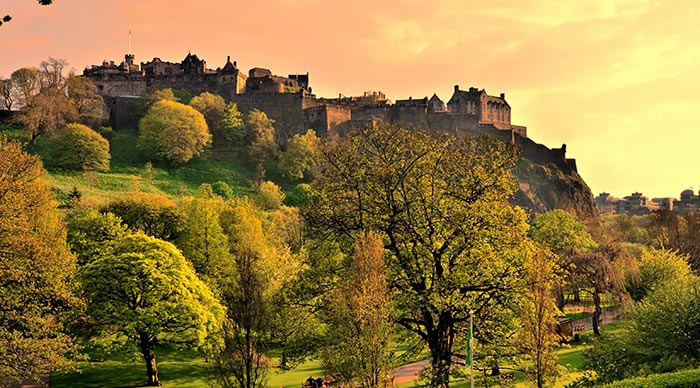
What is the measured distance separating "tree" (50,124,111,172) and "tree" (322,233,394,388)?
80.3m

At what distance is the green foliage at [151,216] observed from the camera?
54.6m

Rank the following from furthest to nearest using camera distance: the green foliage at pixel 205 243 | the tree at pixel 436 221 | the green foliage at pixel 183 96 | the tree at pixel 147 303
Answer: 1. the green foliage at pixel 183 96
2. the green foliage at pixel 205 243
3. the tree at pixel 147 303
4. the tree at pixel 436 221

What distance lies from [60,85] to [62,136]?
1678 centimetres

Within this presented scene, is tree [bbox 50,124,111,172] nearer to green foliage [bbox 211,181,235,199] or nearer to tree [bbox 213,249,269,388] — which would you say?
green foliage [bbox 211,181,235,199]

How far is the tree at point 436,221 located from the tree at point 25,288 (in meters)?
13.1

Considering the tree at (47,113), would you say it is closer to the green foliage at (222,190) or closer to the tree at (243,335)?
the green foliage at (222,190)

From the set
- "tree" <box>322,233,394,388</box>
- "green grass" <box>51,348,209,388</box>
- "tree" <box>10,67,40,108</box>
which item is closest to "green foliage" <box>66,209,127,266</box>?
"green grass" <box>51,348,209,388</box>

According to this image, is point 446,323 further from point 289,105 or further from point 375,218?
point 289,105

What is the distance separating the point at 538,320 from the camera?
22.6m

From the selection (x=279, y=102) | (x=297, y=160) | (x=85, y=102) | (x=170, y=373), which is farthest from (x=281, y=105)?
(x=170, y=373)

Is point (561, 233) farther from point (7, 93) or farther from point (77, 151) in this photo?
point (7, 93)

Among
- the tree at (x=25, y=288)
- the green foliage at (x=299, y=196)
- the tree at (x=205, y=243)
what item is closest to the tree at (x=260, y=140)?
the green foliage at (x=299, y=196)

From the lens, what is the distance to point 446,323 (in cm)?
2450

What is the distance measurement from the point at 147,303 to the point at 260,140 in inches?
3145
